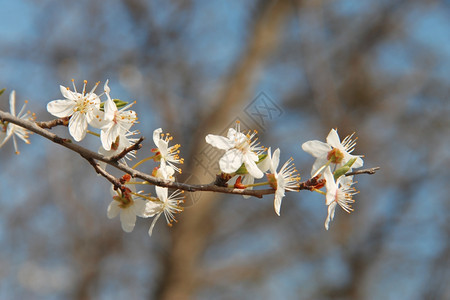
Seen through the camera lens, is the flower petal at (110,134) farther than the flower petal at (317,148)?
No

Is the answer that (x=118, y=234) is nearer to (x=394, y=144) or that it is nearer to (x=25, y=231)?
(x=25, y=231)

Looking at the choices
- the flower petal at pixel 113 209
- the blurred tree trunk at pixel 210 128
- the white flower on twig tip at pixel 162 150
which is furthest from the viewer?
the blurred tree trunk at pixel 210 128

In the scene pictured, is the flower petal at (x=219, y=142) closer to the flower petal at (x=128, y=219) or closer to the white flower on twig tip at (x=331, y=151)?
the white flower on twig tip at (x=331, y=151)

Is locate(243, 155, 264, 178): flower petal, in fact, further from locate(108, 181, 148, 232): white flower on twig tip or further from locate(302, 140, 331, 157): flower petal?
locate(108, 181, 148, 232): white flower on twig tip

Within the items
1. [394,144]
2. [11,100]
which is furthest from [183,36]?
[11,100]

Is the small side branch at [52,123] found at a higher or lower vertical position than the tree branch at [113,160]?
higher

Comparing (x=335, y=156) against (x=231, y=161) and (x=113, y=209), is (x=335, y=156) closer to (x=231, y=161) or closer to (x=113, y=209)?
(x=231, y=161)

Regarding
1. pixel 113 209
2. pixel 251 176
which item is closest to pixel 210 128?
pixel 113 209

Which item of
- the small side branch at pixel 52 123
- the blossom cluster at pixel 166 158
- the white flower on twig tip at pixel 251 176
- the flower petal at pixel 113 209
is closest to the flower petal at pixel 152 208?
the blossom cluster at pixel 166 158

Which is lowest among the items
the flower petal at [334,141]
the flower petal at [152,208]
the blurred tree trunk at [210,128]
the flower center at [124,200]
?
the flower petal at [152,208]
